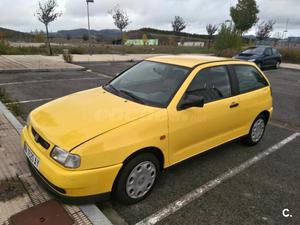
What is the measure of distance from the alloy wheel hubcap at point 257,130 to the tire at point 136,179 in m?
2.34

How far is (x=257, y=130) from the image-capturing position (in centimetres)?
470

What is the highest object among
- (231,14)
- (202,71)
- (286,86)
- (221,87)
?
(231,14)

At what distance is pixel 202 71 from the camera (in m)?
3.57

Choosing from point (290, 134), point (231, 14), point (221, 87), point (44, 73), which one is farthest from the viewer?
point (231, 14)

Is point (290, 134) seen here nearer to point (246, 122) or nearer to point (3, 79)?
point (246, 122)

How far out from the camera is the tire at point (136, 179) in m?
2.72

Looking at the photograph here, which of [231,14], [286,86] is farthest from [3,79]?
[231,14]

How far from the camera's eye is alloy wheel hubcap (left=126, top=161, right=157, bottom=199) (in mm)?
2824

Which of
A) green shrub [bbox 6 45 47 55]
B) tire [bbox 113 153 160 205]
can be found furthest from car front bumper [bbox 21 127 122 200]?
green shrub [bbox 6 45 47 55]

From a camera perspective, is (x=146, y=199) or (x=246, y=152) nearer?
(x=146, y=199)

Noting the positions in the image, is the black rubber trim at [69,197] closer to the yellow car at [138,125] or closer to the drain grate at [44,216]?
the yellow car at [138,125]

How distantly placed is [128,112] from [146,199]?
3.42 feet

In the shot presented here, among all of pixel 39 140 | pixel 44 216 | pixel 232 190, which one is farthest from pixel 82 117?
pixel 232 190

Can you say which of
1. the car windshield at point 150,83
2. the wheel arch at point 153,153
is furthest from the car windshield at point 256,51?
the wheel arch at point 153,153
